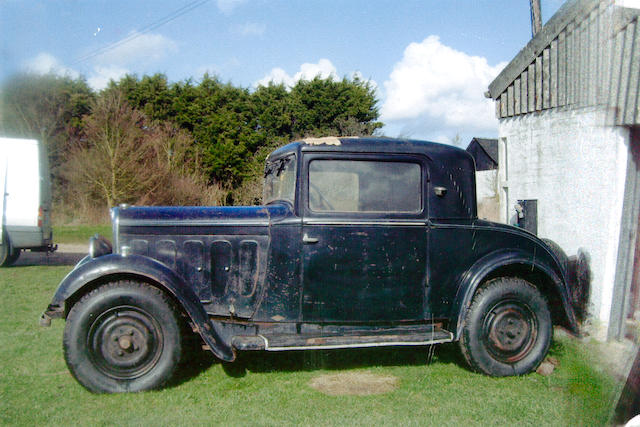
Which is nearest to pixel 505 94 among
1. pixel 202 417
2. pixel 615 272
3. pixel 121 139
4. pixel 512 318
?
pixel 615 272

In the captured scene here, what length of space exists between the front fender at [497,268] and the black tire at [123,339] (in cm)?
229

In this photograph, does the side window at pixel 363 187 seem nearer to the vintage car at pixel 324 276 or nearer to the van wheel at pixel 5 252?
the vintage car at pixel 324 276

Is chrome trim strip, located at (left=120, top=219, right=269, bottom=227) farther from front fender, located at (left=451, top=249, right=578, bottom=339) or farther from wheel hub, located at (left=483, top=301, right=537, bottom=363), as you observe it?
wheel hub, located at (left=483, top=301, right=537, bottom=363)

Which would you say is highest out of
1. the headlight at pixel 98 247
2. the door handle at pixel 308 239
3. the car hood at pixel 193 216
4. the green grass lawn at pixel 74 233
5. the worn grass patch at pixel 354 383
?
the car hood at pixel 193 216

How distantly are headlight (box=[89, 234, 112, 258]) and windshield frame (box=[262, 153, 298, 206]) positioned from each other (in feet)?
4.93

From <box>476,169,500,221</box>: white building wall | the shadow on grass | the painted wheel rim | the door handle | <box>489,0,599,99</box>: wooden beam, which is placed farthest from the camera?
<box>476,169,500,221</box>: white building wall

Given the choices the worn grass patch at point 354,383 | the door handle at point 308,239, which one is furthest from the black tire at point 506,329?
the door handle at point 308,239

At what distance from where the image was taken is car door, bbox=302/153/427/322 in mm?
3975

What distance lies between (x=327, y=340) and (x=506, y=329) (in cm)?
158

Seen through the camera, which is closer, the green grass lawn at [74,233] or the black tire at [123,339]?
the black tire at [123,339]

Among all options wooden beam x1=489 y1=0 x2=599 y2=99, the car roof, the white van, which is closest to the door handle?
the car roof

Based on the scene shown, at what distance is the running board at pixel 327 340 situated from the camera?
3.73 m

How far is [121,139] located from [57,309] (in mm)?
4443

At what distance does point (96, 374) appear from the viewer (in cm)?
365
